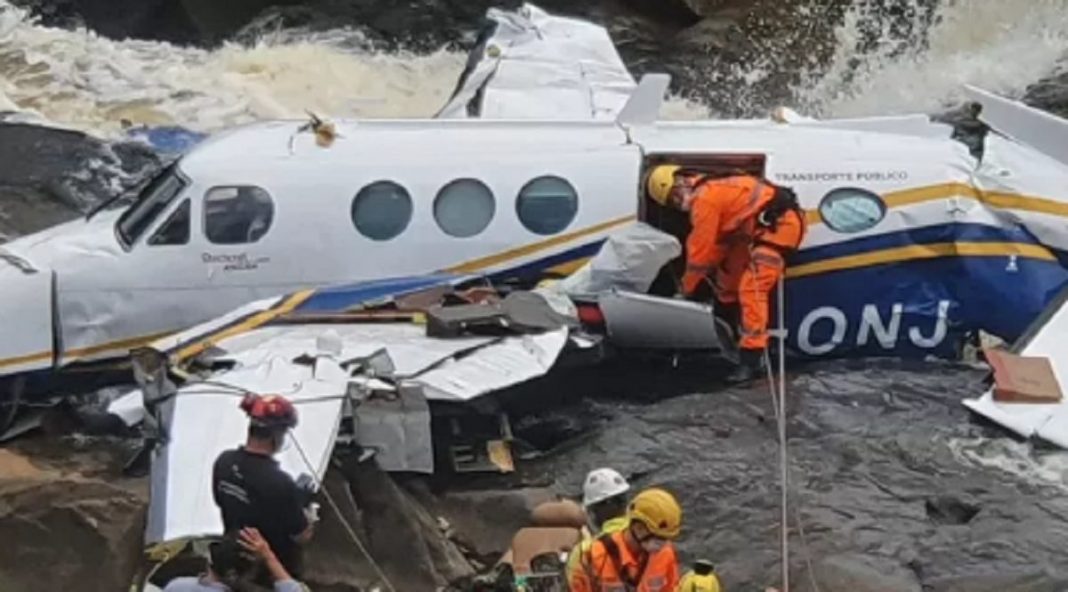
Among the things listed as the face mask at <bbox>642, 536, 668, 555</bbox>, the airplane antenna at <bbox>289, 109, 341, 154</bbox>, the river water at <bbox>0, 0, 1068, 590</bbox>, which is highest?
the airplane antenna at <bbox>289, 109, 341, 154</bbox>

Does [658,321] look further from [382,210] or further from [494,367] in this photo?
[382,210]

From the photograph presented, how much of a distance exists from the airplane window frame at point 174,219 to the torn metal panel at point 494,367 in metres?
2.46

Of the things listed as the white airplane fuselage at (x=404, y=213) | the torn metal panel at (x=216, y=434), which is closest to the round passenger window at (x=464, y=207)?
the white airplane fuselage at (x=404, y=213)

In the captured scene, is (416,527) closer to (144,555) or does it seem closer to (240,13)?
(144,555)

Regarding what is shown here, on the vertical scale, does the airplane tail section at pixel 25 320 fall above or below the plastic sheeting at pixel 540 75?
below

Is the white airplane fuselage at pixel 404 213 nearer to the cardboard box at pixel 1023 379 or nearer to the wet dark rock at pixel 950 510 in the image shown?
the cardboard box at pixel 1023 379

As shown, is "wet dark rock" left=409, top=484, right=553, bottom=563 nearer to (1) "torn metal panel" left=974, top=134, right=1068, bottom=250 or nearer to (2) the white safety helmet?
(2) the white safety helmet

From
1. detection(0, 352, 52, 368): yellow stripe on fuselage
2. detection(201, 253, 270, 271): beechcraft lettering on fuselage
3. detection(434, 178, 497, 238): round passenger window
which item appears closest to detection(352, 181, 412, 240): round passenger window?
detection(434, 178, 497, 238): round passenger window

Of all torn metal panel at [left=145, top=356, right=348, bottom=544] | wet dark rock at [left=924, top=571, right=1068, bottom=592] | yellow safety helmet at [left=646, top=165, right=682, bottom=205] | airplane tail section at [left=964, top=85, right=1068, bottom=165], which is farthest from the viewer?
airplane tail section at [left=964, top=85, right=1068, bottom=165]

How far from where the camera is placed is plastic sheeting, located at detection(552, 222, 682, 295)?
1286 centimetres

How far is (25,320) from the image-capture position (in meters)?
12.6

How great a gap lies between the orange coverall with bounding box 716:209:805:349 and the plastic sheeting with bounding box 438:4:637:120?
310 centimetres

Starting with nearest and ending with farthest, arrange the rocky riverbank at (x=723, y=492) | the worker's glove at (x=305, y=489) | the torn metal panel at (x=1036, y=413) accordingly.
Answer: the worker's glove at (x=305, y=489) → the rocky riverbank at (x=723, y=492) → the torn metal panel at (x=1036, y=413)

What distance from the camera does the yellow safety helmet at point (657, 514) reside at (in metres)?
7.43
